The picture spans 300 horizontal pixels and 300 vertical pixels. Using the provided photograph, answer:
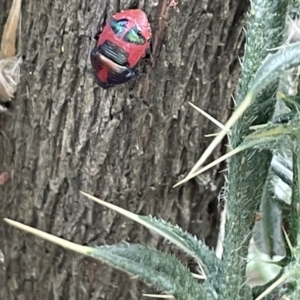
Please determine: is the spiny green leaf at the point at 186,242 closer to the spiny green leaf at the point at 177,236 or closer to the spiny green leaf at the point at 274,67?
the spiny green leaf at the point at 177,236

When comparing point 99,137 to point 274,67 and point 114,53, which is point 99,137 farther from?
point 274,67

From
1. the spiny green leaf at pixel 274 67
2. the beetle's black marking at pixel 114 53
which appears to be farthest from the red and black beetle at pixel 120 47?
the spiny green leaf at pixel 274 67

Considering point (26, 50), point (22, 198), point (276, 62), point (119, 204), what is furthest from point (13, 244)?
point (276, 62)

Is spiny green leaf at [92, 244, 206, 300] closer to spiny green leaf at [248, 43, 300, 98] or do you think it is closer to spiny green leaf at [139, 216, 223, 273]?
spiny green leaf at [139, 216, 223, 273]

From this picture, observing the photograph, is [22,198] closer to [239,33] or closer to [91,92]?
[91,92]

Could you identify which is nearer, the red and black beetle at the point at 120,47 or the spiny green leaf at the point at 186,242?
the spiny green leaf at the point at 186,242

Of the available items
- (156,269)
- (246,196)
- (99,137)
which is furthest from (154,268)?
(99,137)

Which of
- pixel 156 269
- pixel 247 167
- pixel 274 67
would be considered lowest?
pixel 156 269
